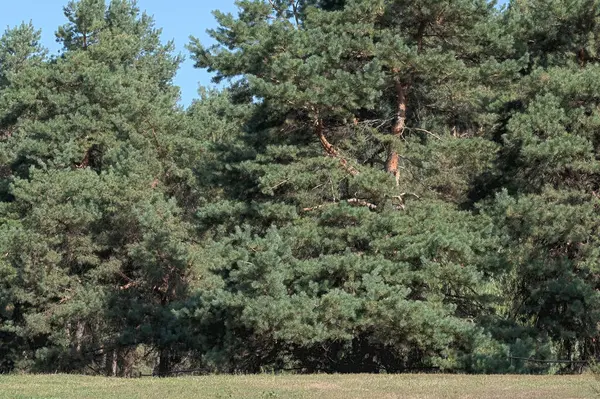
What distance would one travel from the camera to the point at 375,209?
2567 cm

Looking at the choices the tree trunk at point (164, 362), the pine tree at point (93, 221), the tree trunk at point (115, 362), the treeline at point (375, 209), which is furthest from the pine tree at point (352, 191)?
the tree trunk at point (115, 362)

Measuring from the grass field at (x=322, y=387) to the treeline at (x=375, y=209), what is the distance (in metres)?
3.62

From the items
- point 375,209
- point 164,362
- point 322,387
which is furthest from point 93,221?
point 322,387

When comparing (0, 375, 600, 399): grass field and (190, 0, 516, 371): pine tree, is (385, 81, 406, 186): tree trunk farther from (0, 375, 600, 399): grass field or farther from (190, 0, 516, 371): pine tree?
(0, 375, 600, 399): grass field

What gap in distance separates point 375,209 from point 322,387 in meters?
9.38

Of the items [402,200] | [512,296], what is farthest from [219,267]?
[512,296]

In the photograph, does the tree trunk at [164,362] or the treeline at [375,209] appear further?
the tree trunk at [164,362]

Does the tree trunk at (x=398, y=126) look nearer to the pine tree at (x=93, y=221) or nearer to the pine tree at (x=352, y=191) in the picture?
the pine tree at (x=352, y=191)

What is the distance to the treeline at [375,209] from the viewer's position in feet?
74.8

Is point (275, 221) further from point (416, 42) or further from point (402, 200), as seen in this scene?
point (416, 42)

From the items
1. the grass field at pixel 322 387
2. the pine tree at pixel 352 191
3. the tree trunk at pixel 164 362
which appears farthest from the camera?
the tree trunk at pixel 164 362

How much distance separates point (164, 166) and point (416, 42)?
1324 cm

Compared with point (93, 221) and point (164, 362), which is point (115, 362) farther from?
point (93, 221)

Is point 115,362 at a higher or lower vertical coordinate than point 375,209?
lower
